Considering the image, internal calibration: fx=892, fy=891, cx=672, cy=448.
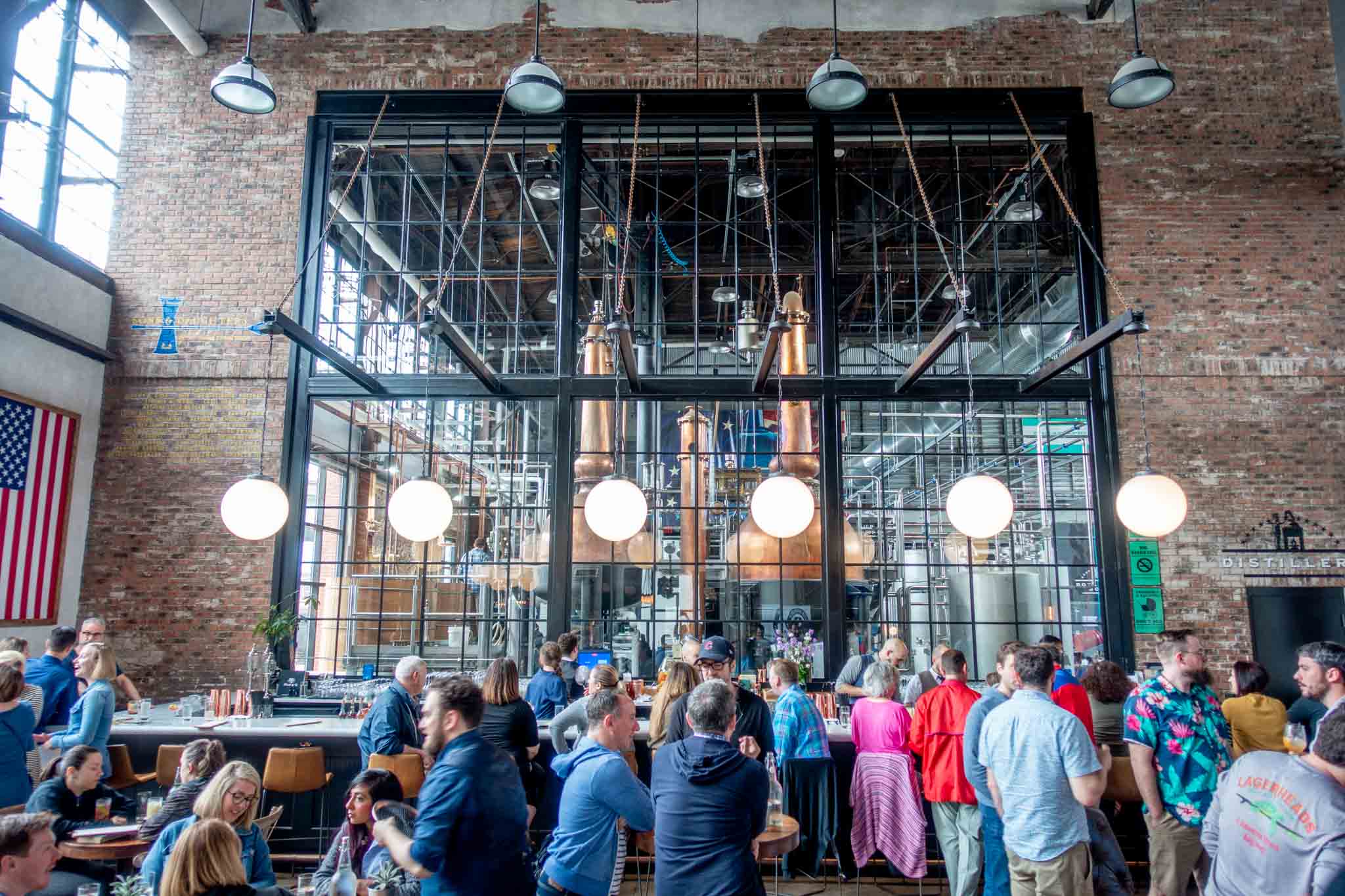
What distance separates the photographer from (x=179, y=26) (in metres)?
8.48

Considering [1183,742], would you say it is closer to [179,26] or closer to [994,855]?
[994,855]

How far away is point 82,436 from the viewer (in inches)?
317

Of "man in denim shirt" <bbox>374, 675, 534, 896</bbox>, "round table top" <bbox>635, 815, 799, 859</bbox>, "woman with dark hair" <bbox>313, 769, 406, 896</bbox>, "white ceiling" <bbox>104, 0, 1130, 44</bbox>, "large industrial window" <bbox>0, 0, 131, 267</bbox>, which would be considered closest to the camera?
"man in denim shirt" <bbox>374, 675, 534, 896</bbox>

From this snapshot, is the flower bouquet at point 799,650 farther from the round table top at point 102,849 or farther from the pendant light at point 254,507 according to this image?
the round table top at point 102,849

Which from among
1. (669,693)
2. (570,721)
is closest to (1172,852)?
(669,693)

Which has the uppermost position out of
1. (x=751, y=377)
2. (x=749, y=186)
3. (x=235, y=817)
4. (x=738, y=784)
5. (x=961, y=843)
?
(x=749, y=186)

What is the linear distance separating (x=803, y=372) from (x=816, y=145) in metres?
2.28

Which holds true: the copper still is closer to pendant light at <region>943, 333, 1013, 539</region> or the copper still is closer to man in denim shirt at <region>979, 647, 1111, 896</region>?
pendant light at <region>943, 333, 1013, 539</region>

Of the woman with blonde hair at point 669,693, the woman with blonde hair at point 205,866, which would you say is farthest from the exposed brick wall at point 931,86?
the woman with blonde hair at point 205,866

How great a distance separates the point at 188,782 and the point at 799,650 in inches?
199

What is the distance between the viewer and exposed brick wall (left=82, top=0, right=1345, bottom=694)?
26.0 ft

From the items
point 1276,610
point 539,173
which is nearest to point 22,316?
point 539,173

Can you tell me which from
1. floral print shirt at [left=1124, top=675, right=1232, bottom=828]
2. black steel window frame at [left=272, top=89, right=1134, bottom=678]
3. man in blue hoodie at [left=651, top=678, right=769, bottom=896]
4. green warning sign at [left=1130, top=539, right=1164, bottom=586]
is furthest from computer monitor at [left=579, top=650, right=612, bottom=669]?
man in blue hoodie at [left=651, top=678, right=769, bottom=896]

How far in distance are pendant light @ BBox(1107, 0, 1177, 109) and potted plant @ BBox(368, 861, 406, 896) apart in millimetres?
6998
